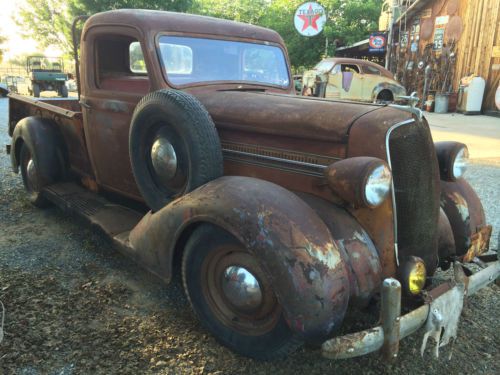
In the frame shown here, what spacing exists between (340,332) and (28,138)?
320 centimetres

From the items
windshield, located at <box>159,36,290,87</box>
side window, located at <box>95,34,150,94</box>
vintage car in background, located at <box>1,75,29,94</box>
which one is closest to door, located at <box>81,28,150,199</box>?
side window, located at <box>95,34,150,94</box>

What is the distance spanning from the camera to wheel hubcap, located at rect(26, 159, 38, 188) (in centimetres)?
398

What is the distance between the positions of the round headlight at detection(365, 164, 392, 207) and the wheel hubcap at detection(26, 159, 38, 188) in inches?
128

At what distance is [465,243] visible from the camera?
8.41ft

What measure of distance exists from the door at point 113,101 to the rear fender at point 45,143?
1.91ft

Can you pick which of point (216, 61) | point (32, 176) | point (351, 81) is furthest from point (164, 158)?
point (351, 81)

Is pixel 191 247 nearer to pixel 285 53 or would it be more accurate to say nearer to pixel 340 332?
pixel 340 332

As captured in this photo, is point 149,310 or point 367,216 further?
point 149,310

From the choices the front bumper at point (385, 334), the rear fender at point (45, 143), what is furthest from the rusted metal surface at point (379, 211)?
the rear fender at point (45, 143)

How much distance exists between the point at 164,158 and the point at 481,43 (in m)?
13.5

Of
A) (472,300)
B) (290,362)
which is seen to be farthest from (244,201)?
(472,300)

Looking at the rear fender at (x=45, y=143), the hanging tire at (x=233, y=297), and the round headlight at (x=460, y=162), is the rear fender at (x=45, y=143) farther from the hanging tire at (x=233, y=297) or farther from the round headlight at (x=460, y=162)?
the round headlight at (x=460, y=162)

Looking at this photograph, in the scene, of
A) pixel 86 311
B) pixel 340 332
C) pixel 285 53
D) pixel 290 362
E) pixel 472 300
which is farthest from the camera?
pixel 285 53

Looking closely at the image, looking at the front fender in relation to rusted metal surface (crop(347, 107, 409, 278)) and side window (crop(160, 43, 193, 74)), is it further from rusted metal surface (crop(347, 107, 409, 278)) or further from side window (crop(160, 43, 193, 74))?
side window (crop(160, 43, 193, 74))
